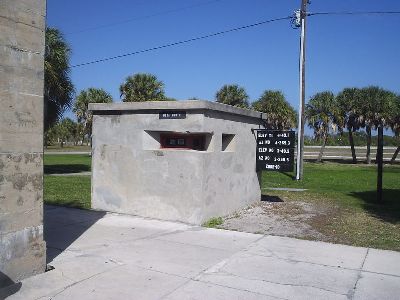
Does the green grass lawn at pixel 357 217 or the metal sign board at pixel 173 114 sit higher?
the metal sign board at pixel 173 114

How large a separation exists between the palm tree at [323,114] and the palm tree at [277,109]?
1.84 metres

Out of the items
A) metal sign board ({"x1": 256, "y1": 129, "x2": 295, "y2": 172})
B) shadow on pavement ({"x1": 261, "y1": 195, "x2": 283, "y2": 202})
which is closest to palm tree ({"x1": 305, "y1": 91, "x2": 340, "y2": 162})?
shadow on pavement ({"x1": 261, "y1": 195, "x2": 283, "y2": 202})

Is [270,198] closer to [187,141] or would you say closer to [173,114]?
[187,141]

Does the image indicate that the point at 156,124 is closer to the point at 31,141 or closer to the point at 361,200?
the point at 31,141

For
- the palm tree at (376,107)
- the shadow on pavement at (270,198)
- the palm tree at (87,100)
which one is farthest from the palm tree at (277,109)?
the shadow on pavement at (270,198)

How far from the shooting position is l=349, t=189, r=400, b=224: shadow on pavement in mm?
10886

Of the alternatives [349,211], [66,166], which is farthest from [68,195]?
[66,166]

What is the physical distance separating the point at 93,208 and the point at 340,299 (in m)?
7.08

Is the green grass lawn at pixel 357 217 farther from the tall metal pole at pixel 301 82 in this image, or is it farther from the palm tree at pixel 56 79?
the palm tree at pixel 56 79

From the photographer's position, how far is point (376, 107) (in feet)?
137

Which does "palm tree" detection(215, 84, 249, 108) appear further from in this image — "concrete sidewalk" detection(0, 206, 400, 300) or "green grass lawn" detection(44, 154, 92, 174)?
"concrete sidewalk" detection(0, 206, 400, 300)

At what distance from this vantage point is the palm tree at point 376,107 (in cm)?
4150

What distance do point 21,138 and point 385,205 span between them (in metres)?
11.0

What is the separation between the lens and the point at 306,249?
745 centimetres
